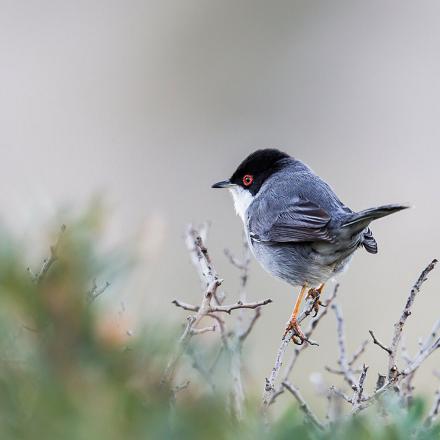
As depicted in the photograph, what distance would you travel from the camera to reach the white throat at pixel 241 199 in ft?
17.2

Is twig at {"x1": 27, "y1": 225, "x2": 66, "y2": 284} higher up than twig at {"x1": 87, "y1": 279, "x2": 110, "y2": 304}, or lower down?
higher up

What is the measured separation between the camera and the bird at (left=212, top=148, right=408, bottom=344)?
420 cm

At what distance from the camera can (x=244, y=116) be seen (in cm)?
1068

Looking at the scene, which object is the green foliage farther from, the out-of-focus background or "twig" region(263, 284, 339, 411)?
the out-of-focus background

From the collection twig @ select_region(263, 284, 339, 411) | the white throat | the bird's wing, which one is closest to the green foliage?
twig @ select_region(263, 284, 339, 411)

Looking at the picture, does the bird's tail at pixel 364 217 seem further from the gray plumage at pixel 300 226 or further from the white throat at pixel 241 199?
the white throat at pixel 241 199

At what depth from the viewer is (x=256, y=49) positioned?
12320 millimetres

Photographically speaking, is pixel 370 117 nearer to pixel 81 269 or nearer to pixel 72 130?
pixel 72 130

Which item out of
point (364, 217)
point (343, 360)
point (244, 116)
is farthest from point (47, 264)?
point (244, 116)

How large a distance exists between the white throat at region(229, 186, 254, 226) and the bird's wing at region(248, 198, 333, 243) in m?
0.29

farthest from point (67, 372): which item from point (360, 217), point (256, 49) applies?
point (256, 49)

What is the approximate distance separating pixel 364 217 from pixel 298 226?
56cm

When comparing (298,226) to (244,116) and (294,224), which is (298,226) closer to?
(294,224)

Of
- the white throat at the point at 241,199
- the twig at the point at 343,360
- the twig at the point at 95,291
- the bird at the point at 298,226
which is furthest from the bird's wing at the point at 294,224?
the twig at the point at 95,291
